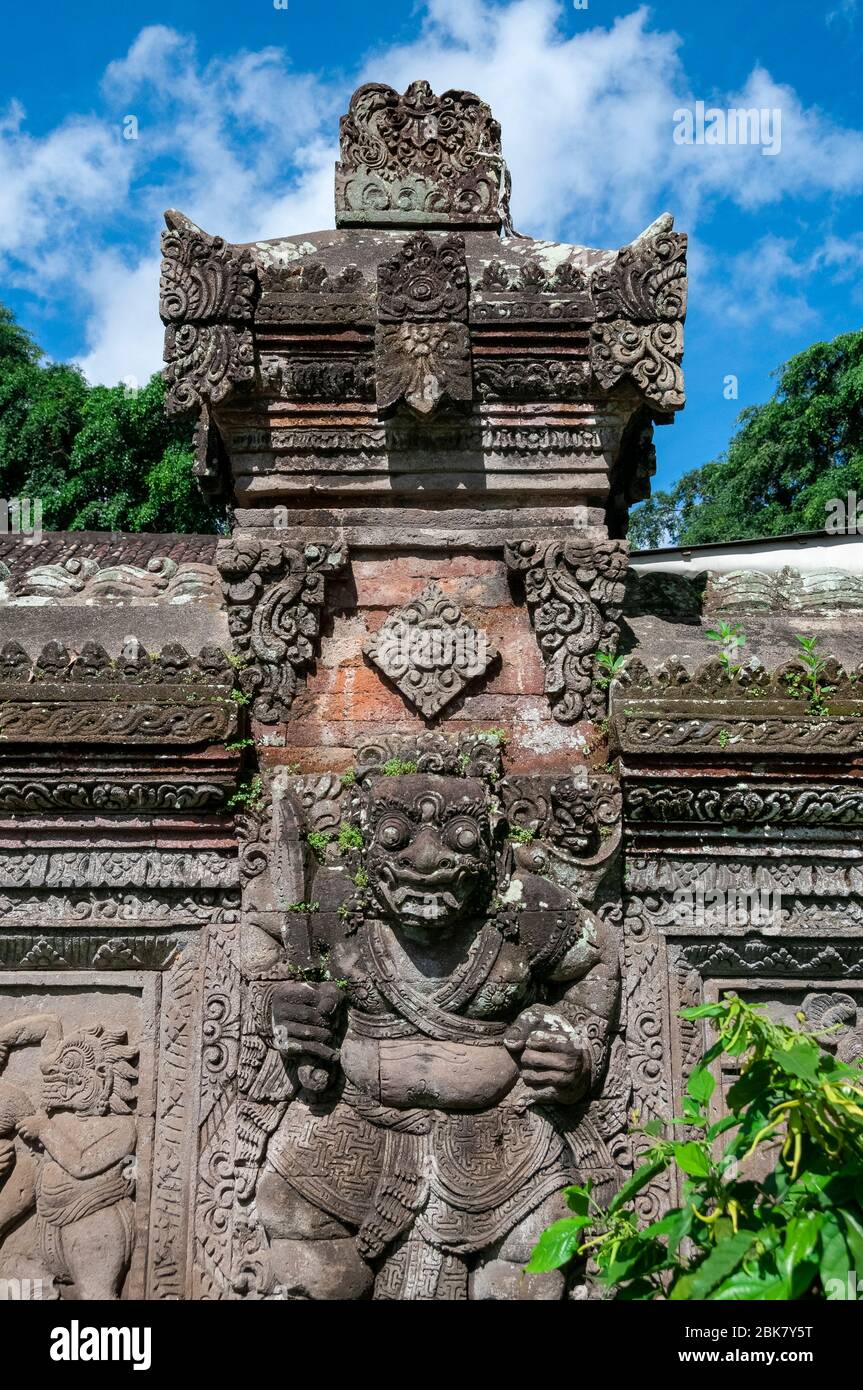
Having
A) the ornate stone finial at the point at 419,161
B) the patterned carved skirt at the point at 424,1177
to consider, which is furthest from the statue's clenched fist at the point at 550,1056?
the ornate stone finial at the point at 419,161

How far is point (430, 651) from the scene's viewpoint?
510cm

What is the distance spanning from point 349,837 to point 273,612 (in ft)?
3.26

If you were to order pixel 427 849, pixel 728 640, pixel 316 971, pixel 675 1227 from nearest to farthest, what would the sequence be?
pixel 675 1227, pixel 427 849, pixel 316 971, pixel 728 640

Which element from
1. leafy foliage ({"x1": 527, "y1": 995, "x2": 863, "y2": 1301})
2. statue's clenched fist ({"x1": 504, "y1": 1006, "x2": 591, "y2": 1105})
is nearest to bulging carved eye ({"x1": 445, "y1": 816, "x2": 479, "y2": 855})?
statue's clenched fist ({"x1": 504, "y1": 1006, "x2": 591, "y2": 1105})

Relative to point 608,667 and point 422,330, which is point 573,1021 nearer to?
point 608,667

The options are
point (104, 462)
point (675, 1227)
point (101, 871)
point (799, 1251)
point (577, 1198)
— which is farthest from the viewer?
point (104, 462)

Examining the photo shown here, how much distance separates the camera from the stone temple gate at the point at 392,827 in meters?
4.64

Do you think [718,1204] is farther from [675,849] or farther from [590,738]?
[590,738]

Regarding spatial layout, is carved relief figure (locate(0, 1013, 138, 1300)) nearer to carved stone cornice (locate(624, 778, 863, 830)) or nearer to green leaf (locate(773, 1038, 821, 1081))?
carved stone cornice (locate(624, 778, 863, 830))

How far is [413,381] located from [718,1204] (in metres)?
3.28

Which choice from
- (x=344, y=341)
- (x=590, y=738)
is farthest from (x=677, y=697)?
(x=344, y=341)

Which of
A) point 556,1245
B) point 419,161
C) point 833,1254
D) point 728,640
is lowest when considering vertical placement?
point 556,1245

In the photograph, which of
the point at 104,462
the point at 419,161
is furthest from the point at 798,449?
the point at 419,161
